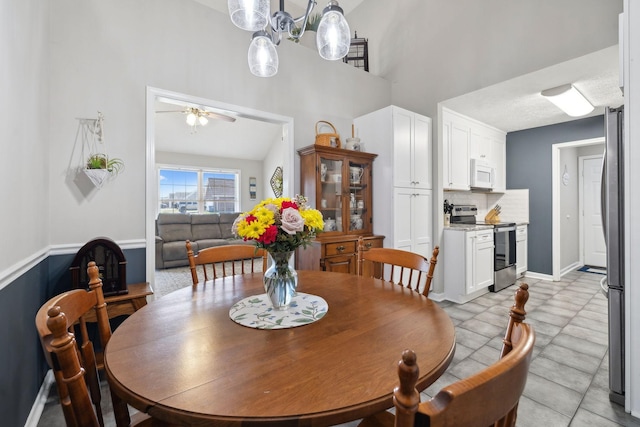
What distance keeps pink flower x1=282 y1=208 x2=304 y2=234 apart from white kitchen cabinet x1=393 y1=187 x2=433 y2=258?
7.36 ft

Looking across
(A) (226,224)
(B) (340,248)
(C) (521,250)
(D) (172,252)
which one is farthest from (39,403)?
(C) (521,250)

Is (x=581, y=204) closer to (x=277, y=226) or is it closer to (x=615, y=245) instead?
(x=615, y=245)

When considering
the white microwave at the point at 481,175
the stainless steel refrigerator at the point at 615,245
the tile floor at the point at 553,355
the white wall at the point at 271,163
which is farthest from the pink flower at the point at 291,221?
the white wall at the point at 271,163

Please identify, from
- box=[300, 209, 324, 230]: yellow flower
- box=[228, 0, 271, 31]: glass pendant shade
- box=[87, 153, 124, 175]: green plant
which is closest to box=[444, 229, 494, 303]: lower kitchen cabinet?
box=[300, 209, 324, 230]: yellow flower

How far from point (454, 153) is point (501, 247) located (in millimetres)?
1469

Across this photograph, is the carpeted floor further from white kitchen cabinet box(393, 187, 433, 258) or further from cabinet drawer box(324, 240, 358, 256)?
white kitchen cabinet box(393, 187, 433, 258)

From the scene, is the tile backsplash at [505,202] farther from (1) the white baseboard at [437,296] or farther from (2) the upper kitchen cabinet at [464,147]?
(1) the white baseboard at [437,296]

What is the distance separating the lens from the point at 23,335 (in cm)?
153

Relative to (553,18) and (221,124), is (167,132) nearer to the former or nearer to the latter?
(221,124)

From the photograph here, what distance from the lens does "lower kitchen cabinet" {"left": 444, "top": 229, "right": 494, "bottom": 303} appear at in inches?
135

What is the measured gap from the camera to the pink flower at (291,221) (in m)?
1.13

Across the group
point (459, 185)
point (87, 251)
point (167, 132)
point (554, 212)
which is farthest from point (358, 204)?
point (167, 132)

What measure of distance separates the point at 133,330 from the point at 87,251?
1.30 metres

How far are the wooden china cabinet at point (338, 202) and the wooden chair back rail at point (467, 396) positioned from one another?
2374 mm
